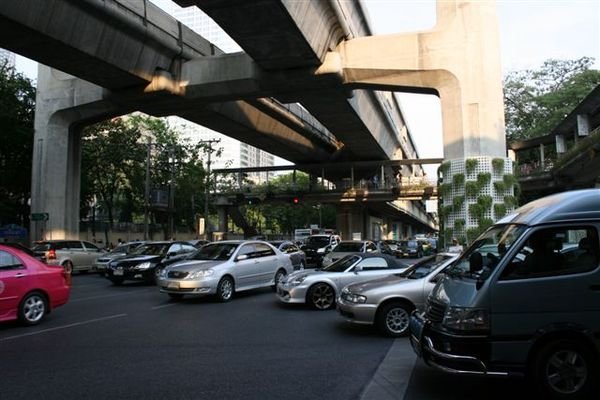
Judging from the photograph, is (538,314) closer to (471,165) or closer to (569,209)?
(569,209)

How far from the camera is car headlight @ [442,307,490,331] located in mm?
5391

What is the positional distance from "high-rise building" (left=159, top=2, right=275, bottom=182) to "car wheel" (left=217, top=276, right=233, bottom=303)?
1491cm

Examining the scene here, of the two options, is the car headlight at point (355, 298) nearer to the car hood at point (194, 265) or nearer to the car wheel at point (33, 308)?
the car hood at point (194, 265)

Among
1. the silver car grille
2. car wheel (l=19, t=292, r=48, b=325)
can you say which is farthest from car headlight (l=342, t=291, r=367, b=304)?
car wheel (l=19, t=292, r=48, b=325)

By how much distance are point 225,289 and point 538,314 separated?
9.74 m

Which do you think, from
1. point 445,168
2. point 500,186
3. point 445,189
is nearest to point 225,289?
point 445,189

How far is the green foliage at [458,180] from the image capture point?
20.2 meters

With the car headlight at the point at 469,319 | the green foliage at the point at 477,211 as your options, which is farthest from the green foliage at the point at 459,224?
the car headlight at the point at 469,319

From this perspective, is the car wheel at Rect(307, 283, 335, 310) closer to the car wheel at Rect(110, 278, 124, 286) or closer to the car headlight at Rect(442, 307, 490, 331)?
the car headlight at Rect(442, 307, 490, 331)

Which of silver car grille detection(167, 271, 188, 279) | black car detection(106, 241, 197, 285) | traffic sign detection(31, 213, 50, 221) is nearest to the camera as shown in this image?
silver car grille detection(167, 271, 188, 279)

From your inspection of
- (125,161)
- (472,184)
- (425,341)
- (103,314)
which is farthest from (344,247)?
(125,161)

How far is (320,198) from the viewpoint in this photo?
54.0m

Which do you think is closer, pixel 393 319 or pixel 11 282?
pixel 393 319

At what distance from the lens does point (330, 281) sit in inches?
487
